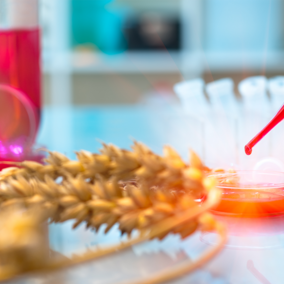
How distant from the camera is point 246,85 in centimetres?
44

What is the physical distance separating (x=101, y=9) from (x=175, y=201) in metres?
1.85

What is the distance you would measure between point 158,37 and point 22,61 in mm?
1555

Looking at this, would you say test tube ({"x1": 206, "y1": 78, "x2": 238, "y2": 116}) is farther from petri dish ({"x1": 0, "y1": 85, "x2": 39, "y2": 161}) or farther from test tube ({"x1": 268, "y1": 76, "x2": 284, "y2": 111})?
petri dish ({"x1": 0, "y1": 85, "x2": 39, "y2": 161})

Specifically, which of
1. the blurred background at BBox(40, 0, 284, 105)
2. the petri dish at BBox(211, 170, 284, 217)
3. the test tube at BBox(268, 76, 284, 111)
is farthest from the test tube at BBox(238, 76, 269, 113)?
the blurred background at BBox(40, 0, 284, 105)

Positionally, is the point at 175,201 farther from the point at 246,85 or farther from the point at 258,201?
the point at 246,85

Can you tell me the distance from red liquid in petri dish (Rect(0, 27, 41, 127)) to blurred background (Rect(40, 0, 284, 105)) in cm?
147

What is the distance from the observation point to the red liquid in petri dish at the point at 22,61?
17.1 inches

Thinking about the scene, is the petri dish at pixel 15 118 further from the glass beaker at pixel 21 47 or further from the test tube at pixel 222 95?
the test tube at pixel 222 95

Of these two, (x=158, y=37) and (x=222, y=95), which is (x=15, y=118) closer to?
(x=222, y=95)

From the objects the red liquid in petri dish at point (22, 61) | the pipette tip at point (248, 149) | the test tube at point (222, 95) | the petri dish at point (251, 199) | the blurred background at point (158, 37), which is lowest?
the petri dish at point (251, 199)

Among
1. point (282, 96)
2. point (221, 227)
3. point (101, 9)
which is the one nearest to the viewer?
point (221, 227)

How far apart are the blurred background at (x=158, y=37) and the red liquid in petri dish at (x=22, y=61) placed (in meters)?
1.47

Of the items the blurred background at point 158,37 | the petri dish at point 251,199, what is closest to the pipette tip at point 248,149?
the petri dish at point 251,199

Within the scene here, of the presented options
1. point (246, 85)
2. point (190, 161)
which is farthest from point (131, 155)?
point (246, 85)
